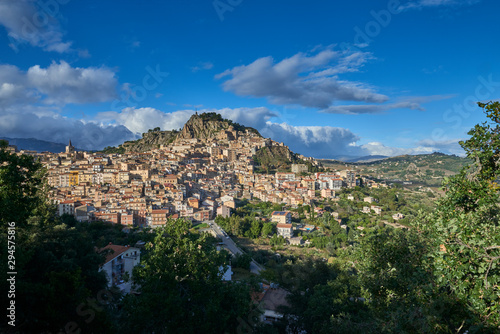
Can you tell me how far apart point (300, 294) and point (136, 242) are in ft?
54.7

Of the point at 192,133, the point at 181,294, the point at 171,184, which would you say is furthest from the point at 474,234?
the point at 192,133

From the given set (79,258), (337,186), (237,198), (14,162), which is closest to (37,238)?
(79,258)

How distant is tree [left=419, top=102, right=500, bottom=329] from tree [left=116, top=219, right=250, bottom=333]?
493 cm

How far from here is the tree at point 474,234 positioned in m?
2.90

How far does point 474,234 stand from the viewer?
3.02 m

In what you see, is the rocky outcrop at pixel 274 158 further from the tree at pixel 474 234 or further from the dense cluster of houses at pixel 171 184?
the tree at pixel 474 234

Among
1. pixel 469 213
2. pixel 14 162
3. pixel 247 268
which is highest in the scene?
pixel 14 162

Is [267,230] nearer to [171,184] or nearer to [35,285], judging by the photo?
[171,184]

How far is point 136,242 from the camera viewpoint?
956 inches

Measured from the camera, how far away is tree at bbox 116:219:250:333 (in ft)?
20.2

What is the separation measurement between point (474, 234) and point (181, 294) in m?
6.43

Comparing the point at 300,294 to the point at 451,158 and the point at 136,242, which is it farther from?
the point at 451,158

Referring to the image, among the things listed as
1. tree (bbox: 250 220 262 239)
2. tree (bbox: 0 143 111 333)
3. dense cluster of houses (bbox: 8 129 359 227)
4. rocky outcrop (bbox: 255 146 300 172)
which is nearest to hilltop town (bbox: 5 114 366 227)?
dense cluster of houses (bbox: 8 129 359 227)

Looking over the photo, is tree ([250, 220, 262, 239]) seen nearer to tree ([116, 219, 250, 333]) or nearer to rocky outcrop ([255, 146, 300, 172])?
tree ([116, 219, 250, 333])
